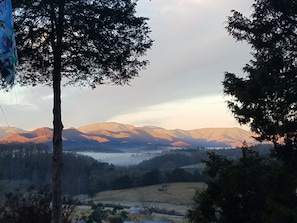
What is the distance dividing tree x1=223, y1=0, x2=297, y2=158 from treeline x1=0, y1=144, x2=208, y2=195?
25098 mm

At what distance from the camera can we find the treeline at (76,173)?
45184 mm

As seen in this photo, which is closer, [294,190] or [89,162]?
[294,190]

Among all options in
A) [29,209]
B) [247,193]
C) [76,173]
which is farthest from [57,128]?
[76,173]

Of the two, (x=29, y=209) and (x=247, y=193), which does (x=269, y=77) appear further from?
(x=29, y=209)

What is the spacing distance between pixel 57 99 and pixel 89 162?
189 ft

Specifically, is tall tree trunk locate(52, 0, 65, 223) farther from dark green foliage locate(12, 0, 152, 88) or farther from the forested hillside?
the forested hillside

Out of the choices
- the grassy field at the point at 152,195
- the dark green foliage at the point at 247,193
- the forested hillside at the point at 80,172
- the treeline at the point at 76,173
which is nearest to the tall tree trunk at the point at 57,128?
the dark green foliage at the point at 247,193

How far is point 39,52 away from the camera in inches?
490

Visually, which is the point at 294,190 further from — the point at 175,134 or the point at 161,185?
the point at 175,134

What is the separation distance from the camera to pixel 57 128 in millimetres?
12523

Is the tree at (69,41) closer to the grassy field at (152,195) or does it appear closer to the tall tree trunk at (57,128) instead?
the tall tree trunk at (57,128)

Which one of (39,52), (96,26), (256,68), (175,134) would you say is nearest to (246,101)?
(256,68)

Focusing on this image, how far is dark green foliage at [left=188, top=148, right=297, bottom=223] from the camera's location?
10.6 m

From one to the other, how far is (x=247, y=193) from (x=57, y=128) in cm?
482
